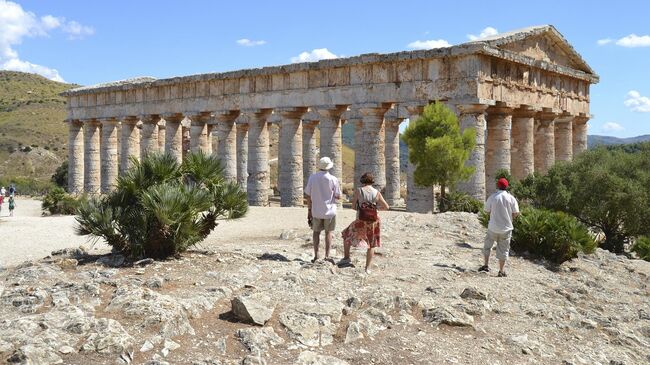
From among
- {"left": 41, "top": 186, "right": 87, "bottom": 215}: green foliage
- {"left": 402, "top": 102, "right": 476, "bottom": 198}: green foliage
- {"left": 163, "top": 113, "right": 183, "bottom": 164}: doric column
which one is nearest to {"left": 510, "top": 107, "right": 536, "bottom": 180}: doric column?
{"left": 402, "top": 102, "right": 476, "bottom": 198}: green foliage

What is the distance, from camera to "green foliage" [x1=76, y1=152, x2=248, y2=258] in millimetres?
10555

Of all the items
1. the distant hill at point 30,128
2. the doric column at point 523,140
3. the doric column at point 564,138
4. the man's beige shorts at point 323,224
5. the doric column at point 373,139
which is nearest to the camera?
the man's beige shorts at point 323,224

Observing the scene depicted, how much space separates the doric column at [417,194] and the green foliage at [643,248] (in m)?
7.00

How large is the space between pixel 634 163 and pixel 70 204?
72.0 feet

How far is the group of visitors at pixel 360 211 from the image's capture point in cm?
1084

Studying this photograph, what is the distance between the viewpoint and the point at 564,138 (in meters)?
29.9

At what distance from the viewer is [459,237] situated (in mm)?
16234

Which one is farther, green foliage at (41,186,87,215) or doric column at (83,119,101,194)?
doric column at (83,119,101,194)

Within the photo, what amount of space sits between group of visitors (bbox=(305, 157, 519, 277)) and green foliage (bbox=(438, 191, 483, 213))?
10527mm

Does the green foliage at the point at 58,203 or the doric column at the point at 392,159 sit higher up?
the doric column at the point at 392,159

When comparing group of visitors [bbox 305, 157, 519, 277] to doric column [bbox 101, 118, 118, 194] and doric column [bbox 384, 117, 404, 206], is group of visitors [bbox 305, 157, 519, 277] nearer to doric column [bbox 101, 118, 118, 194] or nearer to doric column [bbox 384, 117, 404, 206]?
doric column [bbox 384, 117, 404, 206]

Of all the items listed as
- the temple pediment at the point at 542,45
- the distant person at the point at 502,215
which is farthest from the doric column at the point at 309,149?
the distant person at the point at 502,215

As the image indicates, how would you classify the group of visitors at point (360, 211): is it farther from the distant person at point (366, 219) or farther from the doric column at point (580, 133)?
the doric column at point (580, 133)

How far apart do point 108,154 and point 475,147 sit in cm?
2108
